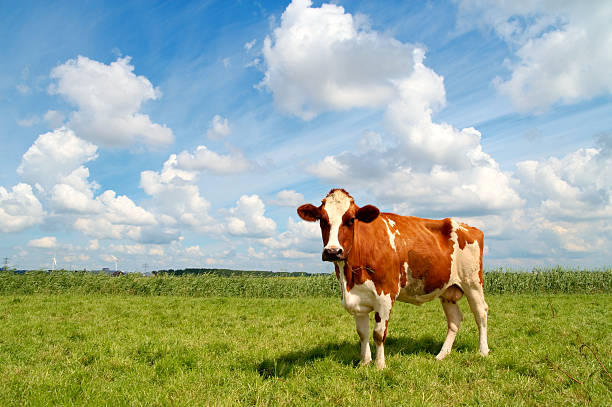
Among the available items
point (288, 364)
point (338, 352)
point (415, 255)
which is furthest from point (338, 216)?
point (338, 352)

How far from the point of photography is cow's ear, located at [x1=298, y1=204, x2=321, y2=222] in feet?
19.5

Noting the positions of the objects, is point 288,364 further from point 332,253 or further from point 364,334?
point 332,253

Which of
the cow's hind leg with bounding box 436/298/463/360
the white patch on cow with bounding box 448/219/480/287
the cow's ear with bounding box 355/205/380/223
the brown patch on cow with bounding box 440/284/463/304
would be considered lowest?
the cow's hind leg with bounding box 436/298/463/360

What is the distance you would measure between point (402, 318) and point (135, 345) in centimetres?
785

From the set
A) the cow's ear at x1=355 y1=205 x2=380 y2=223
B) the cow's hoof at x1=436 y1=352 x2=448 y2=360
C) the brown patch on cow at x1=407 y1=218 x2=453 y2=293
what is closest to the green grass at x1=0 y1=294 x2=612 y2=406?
the cow's hoof at x1=436 y1=352 x2=448 y2=360

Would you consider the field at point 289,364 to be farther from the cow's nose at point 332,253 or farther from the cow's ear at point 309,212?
the cow's ear at point 309,212

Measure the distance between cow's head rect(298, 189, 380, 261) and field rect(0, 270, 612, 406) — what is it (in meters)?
1.94

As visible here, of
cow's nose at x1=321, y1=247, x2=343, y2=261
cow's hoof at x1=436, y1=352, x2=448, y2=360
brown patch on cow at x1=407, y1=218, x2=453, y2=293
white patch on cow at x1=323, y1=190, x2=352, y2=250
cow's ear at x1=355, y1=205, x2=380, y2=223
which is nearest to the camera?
cow's nose at x1=321, y1=247, x2=343, y2=261

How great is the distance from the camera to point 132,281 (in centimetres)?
2527

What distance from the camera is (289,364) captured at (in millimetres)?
6613

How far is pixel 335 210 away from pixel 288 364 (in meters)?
2.86

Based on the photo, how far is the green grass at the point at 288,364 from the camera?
16.8 feet

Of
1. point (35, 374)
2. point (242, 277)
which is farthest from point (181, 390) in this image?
point (242, 277)

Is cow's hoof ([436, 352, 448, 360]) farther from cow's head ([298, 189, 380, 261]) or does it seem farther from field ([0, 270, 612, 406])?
cow's head ([298, 189, 380, 261])
